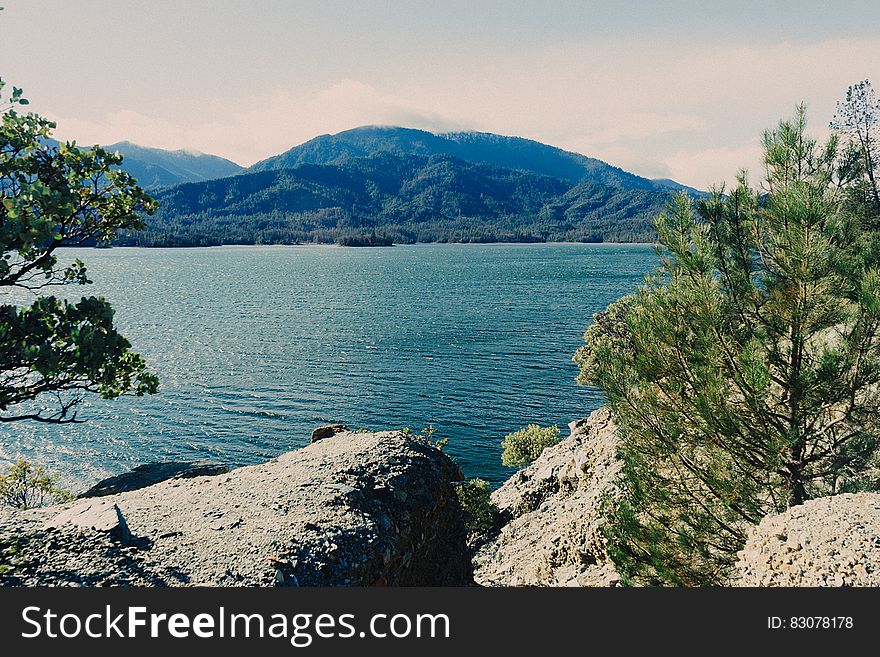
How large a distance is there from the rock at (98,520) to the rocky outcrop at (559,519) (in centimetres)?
1478

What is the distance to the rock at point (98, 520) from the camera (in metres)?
14.6

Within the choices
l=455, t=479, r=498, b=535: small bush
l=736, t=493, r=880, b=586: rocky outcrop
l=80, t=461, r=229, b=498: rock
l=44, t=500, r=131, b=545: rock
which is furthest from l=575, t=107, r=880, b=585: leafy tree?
l=80, t=461, r=229, b=498: rock

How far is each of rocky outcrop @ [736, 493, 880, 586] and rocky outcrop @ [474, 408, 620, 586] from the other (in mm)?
6528

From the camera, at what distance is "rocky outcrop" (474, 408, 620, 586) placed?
72.9 ft

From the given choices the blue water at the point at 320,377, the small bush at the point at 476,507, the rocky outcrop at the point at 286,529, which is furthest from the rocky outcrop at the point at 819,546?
the blue water at the point at 320,377

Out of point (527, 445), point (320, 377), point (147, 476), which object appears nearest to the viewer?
point (147, 476)

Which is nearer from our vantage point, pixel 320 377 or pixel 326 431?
pixel 326 431

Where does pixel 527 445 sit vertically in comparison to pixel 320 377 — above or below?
below

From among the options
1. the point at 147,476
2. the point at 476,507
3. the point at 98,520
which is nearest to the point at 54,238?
the point at 98,520

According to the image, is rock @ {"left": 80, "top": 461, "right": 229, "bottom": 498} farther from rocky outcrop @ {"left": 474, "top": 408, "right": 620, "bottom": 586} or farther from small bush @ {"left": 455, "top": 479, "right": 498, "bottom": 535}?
rocky outcrop @ {"left": 474, "top": 408, "right": 620, "bottom": 586}

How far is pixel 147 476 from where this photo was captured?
99.9 feet

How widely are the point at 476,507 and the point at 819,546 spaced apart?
20735 mm

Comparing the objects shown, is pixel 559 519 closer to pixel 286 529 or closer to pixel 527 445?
pixel 286 529

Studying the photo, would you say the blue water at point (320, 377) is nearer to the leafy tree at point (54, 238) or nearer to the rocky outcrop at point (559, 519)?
the rocky outcrop at point (559, 519)
